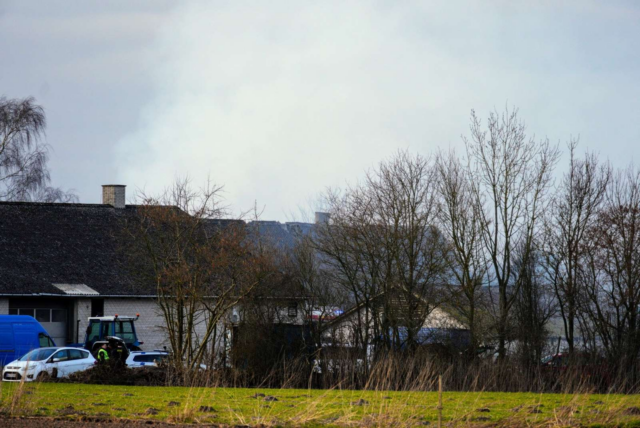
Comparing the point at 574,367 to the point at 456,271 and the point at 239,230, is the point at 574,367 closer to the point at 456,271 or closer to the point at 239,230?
the point at 456,271

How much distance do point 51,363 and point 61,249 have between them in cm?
1575

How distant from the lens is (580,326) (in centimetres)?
3425

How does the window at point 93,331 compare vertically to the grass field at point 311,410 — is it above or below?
above

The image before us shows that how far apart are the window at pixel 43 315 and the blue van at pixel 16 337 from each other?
7.23 meters

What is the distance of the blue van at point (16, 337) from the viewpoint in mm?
29578

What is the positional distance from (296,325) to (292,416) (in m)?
16.5

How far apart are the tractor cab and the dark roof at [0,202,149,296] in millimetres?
2197

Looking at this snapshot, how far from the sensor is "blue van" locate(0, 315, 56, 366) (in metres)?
29.6

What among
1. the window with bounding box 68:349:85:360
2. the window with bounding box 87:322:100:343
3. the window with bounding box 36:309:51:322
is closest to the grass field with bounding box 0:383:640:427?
the window with bounding box 68:349:85:360

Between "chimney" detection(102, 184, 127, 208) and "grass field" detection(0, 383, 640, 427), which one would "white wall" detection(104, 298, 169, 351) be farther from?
"grass field" detection(0, 383, 640, 427)

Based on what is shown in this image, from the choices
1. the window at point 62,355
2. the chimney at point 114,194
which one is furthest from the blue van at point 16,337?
the chimney at point 114,194

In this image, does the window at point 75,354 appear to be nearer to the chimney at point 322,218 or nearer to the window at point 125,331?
the window at point 125,331

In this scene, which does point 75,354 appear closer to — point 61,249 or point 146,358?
point 146,358

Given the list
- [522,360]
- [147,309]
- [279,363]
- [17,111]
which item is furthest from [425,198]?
[17,111]
